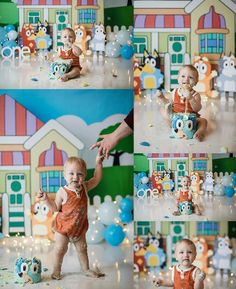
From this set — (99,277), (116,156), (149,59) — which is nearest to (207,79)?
→ (149,59)

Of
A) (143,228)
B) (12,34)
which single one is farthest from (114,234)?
(12,34)

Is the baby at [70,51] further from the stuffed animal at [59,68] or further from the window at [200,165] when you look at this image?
the window at [200,165]

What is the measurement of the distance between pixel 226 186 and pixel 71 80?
0.79m

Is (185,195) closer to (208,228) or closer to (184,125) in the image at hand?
(208,228)

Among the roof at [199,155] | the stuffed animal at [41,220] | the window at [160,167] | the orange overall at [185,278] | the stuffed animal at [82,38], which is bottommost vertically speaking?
the orange overall at [185,278]

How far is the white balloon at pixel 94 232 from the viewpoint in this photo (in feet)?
9.45

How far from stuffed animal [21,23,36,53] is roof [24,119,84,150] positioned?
0.32 meters

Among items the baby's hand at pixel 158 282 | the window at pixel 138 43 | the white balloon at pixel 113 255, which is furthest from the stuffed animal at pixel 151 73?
the baby's hand at pixel 158 282

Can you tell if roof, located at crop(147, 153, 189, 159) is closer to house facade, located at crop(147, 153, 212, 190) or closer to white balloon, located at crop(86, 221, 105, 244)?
house facade, located at crop(147, 153, 212, 190)

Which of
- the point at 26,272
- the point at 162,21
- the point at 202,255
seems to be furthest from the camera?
the point at 202,255

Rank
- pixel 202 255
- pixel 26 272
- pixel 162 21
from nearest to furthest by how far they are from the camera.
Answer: pixel 26 272 < pixel 162 21 < pixel 202 255

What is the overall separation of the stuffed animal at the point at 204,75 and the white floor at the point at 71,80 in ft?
0.93

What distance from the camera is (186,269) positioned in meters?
2.82

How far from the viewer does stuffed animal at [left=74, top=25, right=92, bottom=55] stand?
9.43ft
